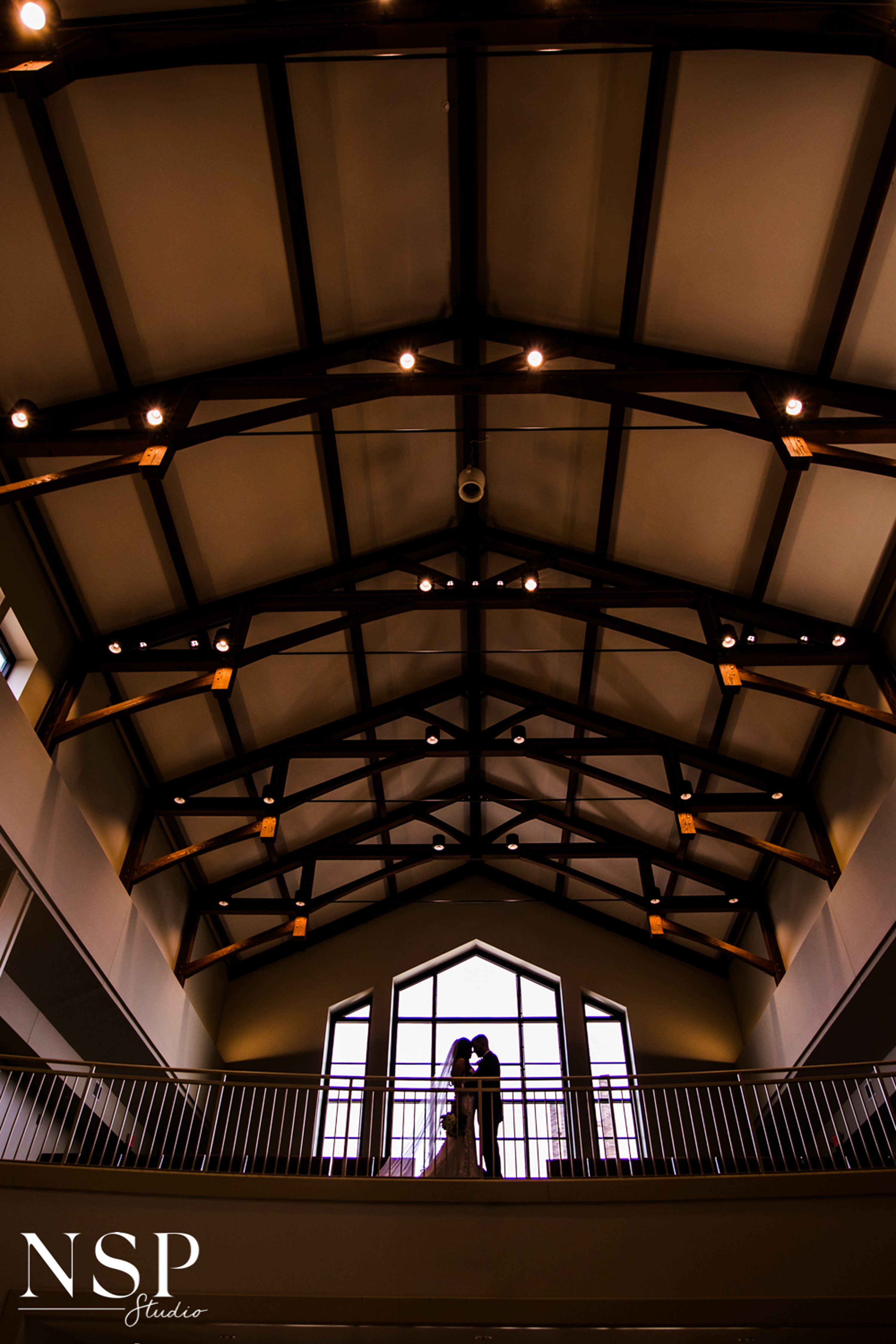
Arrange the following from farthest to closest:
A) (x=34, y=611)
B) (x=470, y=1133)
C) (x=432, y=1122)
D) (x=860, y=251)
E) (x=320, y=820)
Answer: (x=320, y=820) → (x=34, y=611) → (x=432, y=1122) → (x=470, y=1133) → (x=860, y=251)

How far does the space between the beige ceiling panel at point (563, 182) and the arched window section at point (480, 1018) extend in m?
13.3

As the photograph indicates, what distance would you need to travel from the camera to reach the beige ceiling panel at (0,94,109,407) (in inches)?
327

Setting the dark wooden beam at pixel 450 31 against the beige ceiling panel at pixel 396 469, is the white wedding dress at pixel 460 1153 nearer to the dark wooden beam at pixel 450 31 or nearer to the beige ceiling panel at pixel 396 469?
the beige ceiling panel at pixel 396 469

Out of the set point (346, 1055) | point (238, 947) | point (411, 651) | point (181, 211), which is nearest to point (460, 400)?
point (181, 211)

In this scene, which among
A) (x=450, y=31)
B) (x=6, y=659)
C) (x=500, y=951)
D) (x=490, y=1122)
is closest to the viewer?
(x=450, y=31)

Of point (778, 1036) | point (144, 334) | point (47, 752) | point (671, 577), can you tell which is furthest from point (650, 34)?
point (778, 1036)

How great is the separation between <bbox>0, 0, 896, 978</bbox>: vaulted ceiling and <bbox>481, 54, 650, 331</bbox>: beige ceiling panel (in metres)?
0.04

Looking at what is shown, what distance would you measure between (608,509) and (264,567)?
5.22 m

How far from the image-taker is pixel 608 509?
1269 centimetres

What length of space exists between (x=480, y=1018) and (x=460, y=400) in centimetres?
1309

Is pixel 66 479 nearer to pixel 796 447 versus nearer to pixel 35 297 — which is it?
pixel 35 297

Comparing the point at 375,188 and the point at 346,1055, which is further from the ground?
the point at 375,188

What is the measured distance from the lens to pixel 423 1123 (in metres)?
11.9

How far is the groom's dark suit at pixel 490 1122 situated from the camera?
9.70 meters
